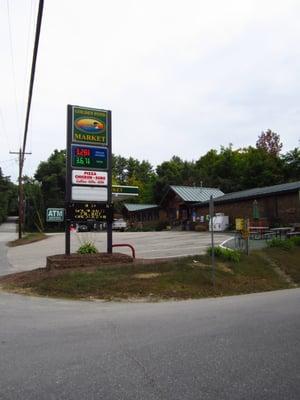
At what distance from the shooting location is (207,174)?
71000 millimetres

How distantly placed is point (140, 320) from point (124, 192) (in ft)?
39.7

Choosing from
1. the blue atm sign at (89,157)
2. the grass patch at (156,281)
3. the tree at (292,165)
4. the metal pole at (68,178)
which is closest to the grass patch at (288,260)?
the grass patch at (156,281)

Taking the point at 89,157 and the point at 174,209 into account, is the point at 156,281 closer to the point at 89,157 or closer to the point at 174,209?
the point at 89,157

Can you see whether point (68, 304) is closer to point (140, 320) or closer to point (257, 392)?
point (140, 320)

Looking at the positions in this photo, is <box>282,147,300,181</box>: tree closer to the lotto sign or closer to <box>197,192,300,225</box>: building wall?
<box>197,192,300,225</box>: building wall

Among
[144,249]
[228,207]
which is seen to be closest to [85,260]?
[144,249]

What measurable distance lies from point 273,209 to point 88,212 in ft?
71.7

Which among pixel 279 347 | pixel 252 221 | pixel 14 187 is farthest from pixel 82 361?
pixel 14 187

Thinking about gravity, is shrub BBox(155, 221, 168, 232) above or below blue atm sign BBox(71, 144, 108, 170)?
below

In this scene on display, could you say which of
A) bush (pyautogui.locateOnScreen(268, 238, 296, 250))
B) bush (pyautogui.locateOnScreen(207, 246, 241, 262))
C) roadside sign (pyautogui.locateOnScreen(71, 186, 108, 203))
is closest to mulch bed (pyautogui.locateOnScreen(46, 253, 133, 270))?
roadside sign (pyautogui.locateOnScreen(71, 186, 108, 203))

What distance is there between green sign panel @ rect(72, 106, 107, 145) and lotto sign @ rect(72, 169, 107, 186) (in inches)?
44.4

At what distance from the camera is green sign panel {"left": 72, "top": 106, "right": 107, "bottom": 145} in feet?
53.5

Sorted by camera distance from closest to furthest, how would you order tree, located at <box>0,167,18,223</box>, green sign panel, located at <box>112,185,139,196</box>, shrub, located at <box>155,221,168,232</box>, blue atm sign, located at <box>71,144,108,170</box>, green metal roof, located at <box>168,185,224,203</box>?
blue atm sign, located at <box>71,144,108,170</box> → green sign panel, located at <box>112,185,139,196</box> → green metal roof, located at <box>168,185,224,203</box> → shrub, located at <box>155,221,168,232</box> → tree, located at <box>0,167,18,223</box>

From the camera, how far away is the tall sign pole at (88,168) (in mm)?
15812
